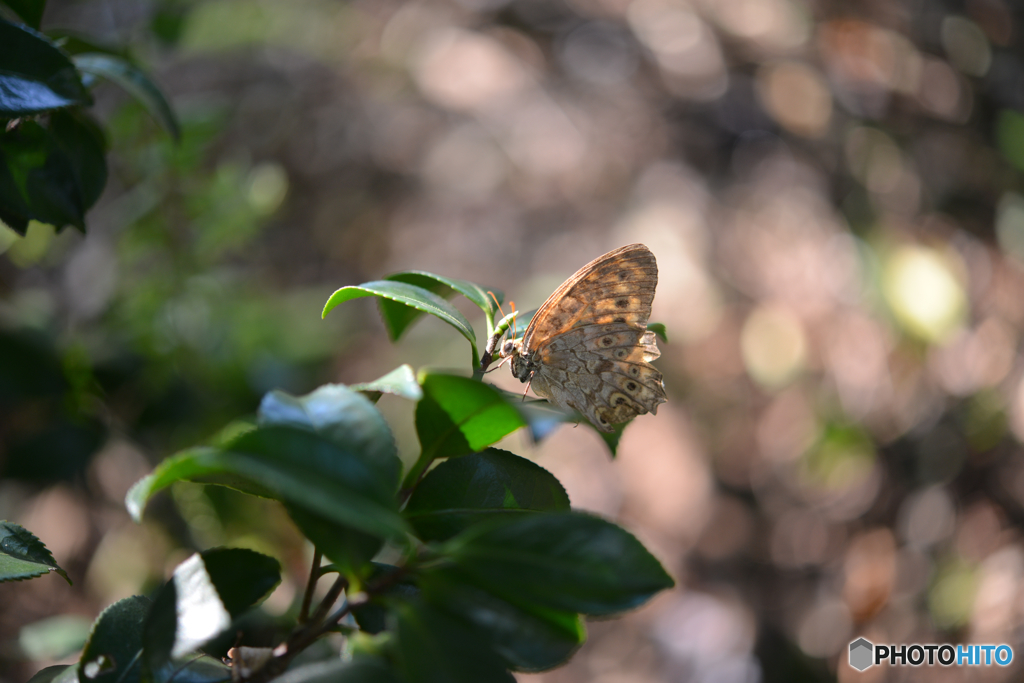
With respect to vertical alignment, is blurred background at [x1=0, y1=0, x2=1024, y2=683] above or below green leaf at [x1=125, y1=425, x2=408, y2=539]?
below

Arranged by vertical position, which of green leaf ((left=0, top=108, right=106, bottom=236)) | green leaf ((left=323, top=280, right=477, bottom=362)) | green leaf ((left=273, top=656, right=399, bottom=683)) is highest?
green leaf ((left=0, top=108, right=106, bottom=236))

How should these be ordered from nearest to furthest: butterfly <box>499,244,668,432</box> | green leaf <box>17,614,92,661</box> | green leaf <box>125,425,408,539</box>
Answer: green leaf <box>125,425,408,539</box>, butterfly <box>499,244,668,432</box>, green leaf <box>17,614,92,661</box>

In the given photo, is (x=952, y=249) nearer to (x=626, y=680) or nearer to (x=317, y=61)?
(x=626, y=680)

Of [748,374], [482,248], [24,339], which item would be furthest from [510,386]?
[24,339]

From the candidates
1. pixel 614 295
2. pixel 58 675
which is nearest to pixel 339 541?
pixel 58 675

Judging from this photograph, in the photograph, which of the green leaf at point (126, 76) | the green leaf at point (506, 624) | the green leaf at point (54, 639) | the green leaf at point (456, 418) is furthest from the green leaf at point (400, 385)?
the green leaf at point (54, 639)

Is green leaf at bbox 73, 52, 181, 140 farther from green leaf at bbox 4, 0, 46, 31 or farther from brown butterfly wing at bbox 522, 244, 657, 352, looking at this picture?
brown butterfly wing at bbox 522, 244, 657, 352

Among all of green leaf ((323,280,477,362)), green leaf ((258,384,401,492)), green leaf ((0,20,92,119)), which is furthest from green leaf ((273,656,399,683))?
green leaf ((0,20,92,119))
